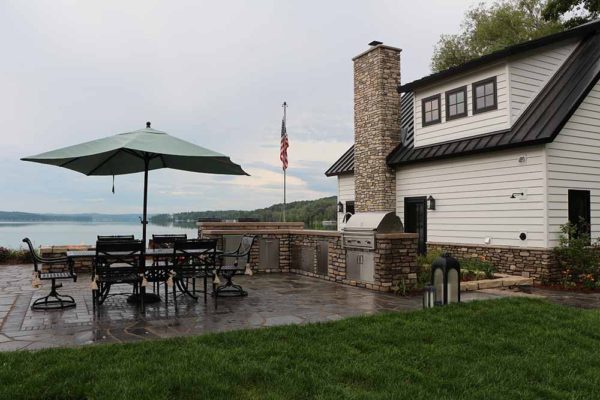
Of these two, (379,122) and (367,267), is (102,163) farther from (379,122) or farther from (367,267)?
(379,122)

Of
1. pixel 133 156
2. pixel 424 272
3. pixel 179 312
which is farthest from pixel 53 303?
pixel 424 272

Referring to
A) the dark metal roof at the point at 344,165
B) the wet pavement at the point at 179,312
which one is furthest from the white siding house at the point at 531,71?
the dark metal roof at the point at 344,165

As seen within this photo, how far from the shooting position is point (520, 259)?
416 inches

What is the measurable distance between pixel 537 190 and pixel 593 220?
1.98 metres

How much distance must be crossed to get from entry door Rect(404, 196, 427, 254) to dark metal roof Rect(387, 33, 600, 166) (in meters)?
1.50

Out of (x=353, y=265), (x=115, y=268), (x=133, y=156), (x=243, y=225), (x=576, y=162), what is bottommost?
(x=353, y=265)

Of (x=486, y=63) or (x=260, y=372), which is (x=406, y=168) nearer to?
(x=486, y=63)

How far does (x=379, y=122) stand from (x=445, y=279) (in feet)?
28.4

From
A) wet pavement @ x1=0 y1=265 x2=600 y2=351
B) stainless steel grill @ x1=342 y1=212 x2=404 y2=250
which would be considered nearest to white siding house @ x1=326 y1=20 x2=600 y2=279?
wet pavement @ x1=0 y1=265 x2=600 y2=351

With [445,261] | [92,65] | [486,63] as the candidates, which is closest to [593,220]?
[486,63]

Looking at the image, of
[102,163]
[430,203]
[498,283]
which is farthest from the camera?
[430,203]

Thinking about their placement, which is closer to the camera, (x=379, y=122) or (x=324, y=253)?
(x=324, y=253)

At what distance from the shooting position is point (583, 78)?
10.8 metres

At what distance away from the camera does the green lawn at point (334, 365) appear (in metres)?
3.50
